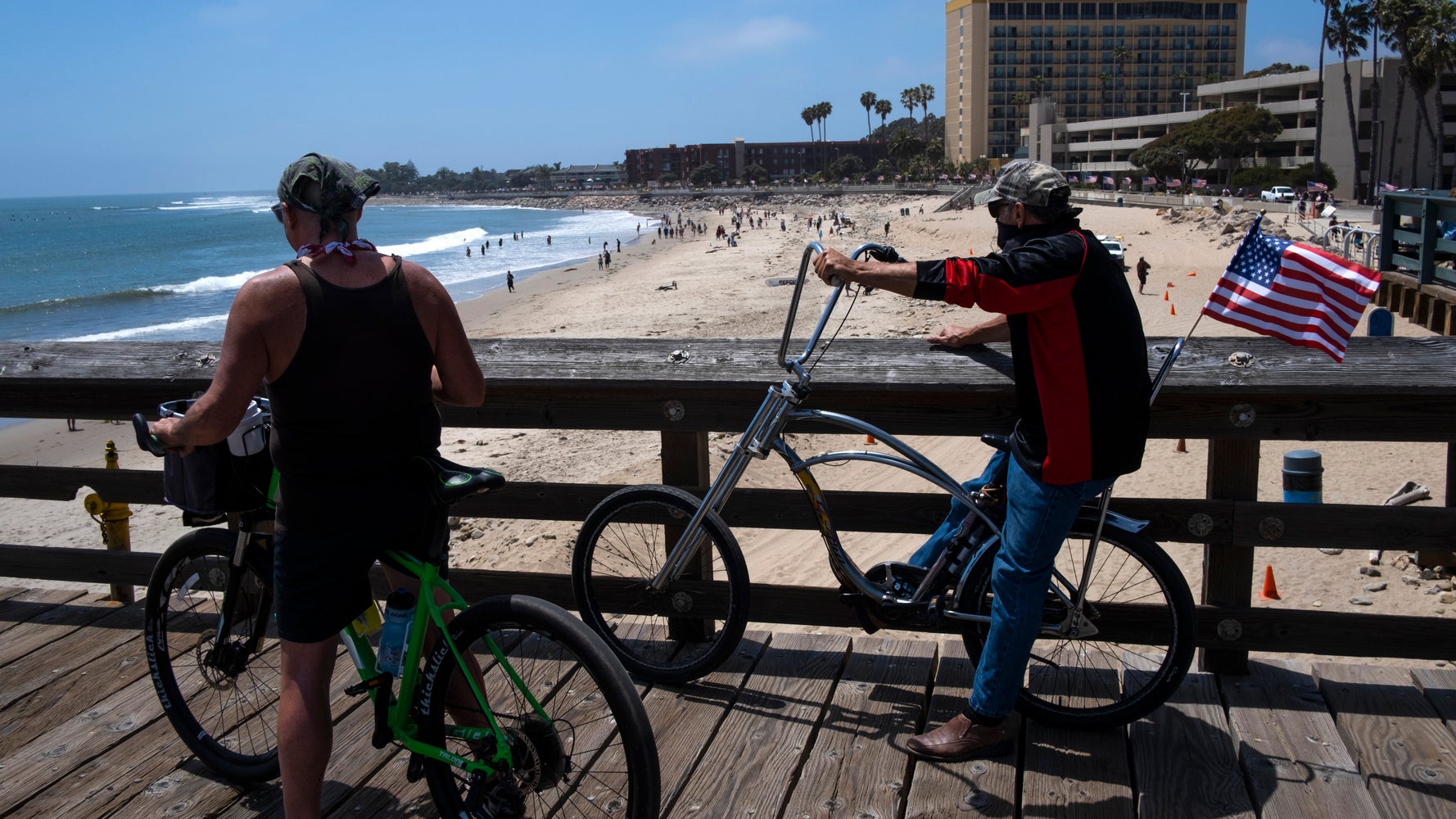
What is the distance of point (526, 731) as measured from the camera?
2.62 m

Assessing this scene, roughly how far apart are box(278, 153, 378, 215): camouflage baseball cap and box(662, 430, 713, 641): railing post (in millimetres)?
1664

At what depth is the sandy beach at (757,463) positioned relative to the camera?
858cm

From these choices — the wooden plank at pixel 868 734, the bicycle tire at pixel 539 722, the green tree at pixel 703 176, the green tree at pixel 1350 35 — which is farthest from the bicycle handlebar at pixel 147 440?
the green tree at pixel 703 176

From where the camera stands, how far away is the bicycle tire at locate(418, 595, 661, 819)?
2.42m

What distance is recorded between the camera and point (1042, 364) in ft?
9.67

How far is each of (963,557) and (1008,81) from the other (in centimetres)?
15707

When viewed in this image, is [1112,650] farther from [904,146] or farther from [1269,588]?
[904,146]

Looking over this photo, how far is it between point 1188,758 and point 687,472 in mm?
1907

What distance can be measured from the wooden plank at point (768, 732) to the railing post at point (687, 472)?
1.16 ft

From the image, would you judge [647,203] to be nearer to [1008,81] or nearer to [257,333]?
[1008,81]

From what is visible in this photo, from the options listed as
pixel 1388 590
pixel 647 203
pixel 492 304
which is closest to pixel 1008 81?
pixel 647 203

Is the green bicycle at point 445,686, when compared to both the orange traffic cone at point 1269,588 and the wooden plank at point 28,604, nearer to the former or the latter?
the wooden plank at point 28,604

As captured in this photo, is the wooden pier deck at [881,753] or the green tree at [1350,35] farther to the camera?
the green tree at [1350,35]

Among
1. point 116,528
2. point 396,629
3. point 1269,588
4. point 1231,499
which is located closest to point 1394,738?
point 1231,499
